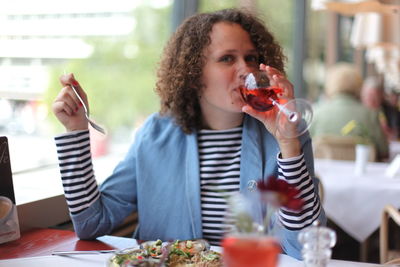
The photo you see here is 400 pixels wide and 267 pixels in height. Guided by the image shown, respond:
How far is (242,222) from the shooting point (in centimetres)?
90

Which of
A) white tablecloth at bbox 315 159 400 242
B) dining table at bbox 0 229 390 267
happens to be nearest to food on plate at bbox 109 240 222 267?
dining table at bbox 0 229 390 267

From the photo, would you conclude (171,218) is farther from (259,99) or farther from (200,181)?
(259,99)

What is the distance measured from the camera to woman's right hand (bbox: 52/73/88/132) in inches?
67.2

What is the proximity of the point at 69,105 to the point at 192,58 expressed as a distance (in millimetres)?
460

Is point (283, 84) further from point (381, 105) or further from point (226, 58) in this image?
point (381, 105)

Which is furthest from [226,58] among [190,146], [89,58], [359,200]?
[89,58]

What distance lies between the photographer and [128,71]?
3766mm

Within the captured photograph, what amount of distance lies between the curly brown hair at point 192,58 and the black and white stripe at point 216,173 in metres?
0.10

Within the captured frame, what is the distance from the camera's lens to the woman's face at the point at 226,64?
1.71 metres

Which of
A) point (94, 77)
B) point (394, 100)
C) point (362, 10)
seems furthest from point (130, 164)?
point (394, 100)

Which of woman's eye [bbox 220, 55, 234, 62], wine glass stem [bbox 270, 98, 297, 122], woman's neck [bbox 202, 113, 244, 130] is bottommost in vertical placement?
woman's neck [bbox 202, 113, 244, 130]

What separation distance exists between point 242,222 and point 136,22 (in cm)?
295

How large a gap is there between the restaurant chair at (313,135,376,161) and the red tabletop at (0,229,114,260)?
2.54m

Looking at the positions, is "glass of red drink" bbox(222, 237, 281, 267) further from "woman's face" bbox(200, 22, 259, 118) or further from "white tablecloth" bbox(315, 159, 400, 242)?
"white tablecloth" bbox(315, 159, 400, 242)
